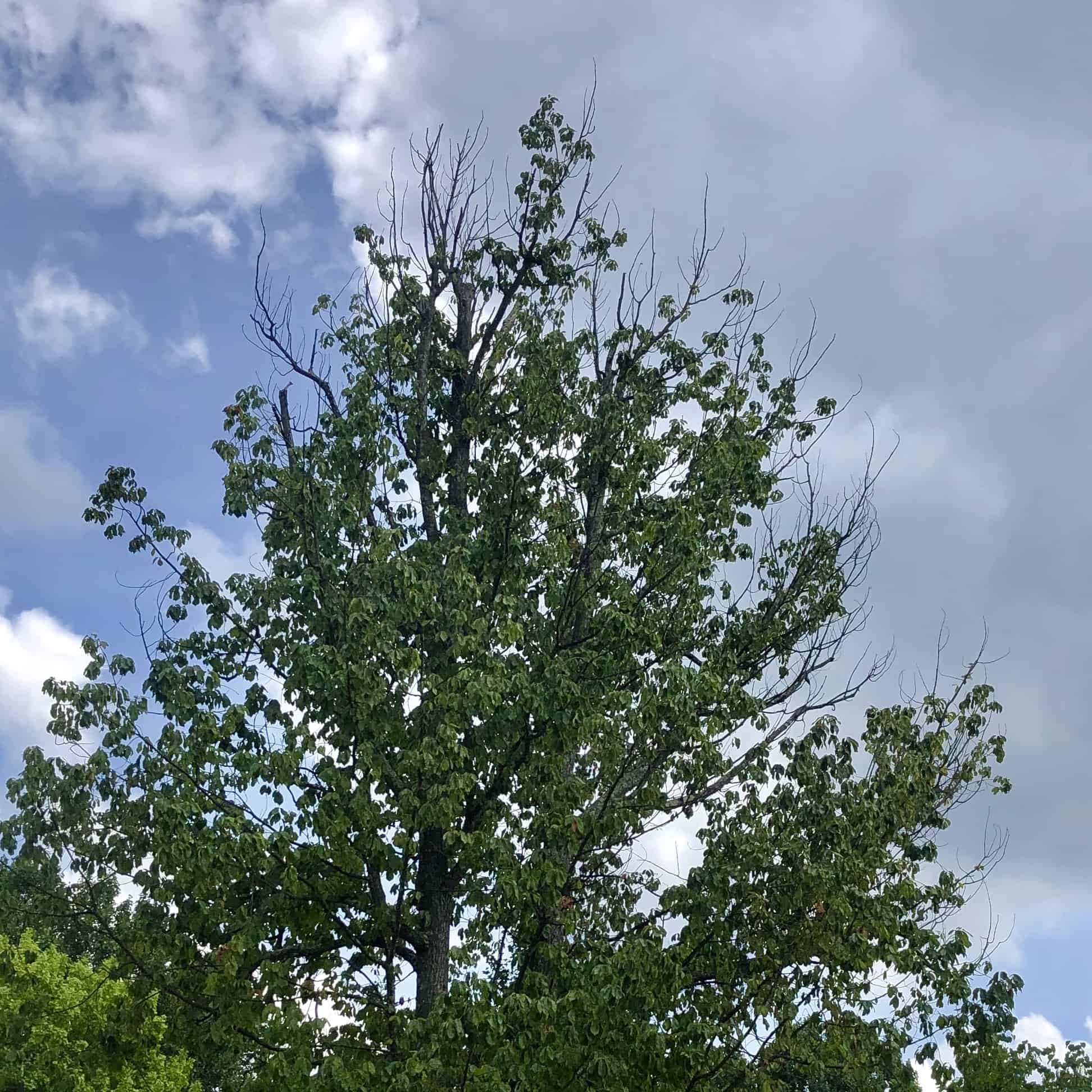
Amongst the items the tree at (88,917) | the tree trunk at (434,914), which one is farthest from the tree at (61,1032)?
the tree trunk at (434,914)

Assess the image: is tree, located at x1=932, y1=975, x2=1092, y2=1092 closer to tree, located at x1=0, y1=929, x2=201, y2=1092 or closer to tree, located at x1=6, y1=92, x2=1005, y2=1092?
tree, located at x1=6, y1=92, x2=1005, y2=1092

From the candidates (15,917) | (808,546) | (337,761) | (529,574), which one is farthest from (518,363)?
(15,917)

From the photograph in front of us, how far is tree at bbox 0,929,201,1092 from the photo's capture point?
2075 centimetres

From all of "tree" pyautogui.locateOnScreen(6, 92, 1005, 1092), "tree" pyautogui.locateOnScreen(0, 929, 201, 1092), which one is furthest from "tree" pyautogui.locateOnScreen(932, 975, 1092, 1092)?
"tree" pyautogui.locateOnScreen(0, 929, 201, 1092)

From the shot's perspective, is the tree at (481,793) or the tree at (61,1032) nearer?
the tree at (481,793)

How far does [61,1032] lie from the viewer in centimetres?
2198

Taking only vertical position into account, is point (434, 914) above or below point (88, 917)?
above

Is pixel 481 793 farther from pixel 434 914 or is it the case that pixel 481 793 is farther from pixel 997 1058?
pixel 997 1058

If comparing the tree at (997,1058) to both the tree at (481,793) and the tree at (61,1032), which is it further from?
the tree at (61,1032)

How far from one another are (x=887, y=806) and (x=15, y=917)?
31.6ft

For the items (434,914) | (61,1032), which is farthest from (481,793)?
(61,1032)

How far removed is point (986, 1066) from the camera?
79.6 ft

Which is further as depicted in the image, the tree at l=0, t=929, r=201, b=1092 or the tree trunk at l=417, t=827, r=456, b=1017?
the tree at l=0, t=929, r=201, b=1092

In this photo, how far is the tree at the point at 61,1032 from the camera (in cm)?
2075
